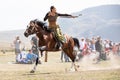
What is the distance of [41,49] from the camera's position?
24.6 meters

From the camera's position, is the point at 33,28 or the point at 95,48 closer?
the point at 33,28

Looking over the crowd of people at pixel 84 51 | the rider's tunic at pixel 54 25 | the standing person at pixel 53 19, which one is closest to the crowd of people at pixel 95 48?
the crowd of people at pixel 84 51

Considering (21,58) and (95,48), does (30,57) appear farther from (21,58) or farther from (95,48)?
(95,48)

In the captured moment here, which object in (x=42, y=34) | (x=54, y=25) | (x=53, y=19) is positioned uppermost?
(x=53, y=19)

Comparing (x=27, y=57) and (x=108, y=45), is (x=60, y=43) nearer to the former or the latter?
(x=27, y=57)

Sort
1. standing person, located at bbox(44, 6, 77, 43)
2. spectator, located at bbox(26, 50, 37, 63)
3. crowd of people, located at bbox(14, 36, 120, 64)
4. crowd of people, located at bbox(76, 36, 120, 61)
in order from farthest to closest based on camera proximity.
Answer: crowd of people, located at bbox(76, 36, 120, 61) < crowd of people, located at bbox(14, 36, 120, 64) < spectator, located at bbox(26, 50, 37, 63) < standing person, located at bbox(44, 6, 77, 43)

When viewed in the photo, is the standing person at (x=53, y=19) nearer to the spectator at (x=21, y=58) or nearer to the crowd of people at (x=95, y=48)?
the spectator at (x=21, y=58)

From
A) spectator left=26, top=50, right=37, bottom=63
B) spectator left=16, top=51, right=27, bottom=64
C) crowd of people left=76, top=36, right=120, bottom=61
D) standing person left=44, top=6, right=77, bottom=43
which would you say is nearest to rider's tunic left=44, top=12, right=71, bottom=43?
standing person left=44, top=6, right=77, bottom=43

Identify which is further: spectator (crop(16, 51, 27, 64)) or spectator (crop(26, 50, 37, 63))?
spectator (crop(16, 51, 27, 64))

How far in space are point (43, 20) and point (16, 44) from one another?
52.2 ft

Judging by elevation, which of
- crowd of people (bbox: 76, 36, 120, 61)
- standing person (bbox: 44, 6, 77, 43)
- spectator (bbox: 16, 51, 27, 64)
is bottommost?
spectator (bbox: 16, 51, 27, 64)

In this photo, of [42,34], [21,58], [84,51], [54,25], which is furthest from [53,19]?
[84,51]

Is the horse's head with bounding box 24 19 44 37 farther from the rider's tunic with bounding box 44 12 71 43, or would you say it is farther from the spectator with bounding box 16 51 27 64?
the spectator with bounding box 16 51 27 64

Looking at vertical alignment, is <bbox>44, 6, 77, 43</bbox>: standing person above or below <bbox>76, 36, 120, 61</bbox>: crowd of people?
above
